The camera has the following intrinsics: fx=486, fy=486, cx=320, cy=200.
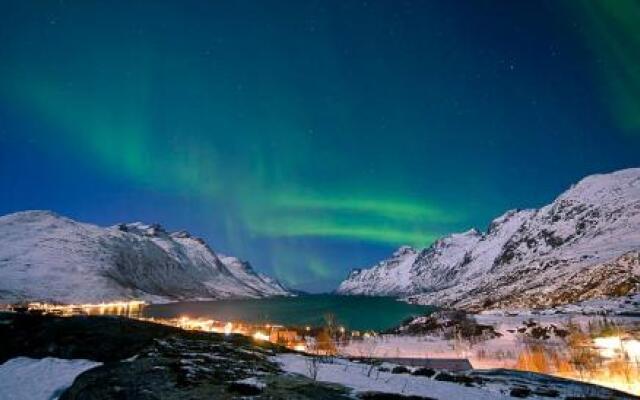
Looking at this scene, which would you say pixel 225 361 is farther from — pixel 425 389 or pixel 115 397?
pixel 425 389

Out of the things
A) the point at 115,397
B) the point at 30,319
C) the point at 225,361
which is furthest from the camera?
the point at 30,319

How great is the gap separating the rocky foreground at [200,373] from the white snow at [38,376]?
0.42 m

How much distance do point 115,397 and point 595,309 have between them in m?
167

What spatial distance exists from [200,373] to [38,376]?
1073 centimetres

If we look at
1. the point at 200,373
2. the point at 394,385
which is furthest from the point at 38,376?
the point at 394,385

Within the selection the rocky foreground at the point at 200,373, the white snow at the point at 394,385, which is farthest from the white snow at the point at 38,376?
the white snow at the point at 394,385

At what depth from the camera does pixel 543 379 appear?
35156 mm

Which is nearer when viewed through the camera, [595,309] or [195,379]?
[195,379]

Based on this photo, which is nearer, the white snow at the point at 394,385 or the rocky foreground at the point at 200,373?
the rocky foreground at the point at 200,373

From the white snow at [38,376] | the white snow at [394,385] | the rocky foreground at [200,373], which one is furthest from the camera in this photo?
A: the white snow at [38,376]

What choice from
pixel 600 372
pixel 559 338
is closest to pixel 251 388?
pixel 600 372

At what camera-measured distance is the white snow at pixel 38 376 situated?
2356 cm

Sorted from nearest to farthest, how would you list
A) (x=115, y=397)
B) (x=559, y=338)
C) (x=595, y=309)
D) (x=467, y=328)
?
1. (x=115, y=397)
2. (x=559, y=338)
3. (x=467, y=328)
4. (x=595, y=309)

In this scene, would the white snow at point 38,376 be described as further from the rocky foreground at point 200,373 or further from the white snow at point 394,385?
the white snow at point 394,385
